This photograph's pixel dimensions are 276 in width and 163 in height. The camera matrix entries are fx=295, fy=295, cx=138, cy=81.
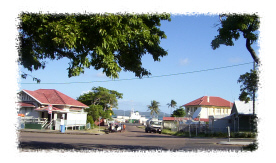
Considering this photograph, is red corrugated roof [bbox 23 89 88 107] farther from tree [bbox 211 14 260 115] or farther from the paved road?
tree [bbox 211 14 260 115]

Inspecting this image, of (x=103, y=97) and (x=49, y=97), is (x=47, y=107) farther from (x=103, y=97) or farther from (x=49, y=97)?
(x=103, y=97)

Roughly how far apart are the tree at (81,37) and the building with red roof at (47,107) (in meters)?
24.8

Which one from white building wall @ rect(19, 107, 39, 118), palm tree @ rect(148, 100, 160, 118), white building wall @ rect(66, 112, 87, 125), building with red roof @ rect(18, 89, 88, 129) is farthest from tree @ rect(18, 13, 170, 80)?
palm tree @ rect(148, 100, 160, 118)

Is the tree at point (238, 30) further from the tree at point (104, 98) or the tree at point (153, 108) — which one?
the tree at point (153, 108)

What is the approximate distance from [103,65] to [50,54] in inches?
71.8

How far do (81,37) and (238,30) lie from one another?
5.14m

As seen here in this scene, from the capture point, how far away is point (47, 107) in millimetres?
33969

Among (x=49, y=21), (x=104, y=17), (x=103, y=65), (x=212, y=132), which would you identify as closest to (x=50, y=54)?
(x=49, y=21)

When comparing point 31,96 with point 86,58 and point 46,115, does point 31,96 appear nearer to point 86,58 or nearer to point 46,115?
point 46,115

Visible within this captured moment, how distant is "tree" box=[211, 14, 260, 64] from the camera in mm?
8442

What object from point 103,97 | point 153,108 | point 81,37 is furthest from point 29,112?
point 153,108

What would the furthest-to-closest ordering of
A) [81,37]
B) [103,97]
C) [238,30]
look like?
[103,97] < [238,30] < [81,37]

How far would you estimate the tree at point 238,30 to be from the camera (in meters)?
8.44

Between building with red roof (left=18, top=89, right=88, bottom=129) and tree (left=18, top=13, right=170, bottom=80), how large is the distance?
24.8m
